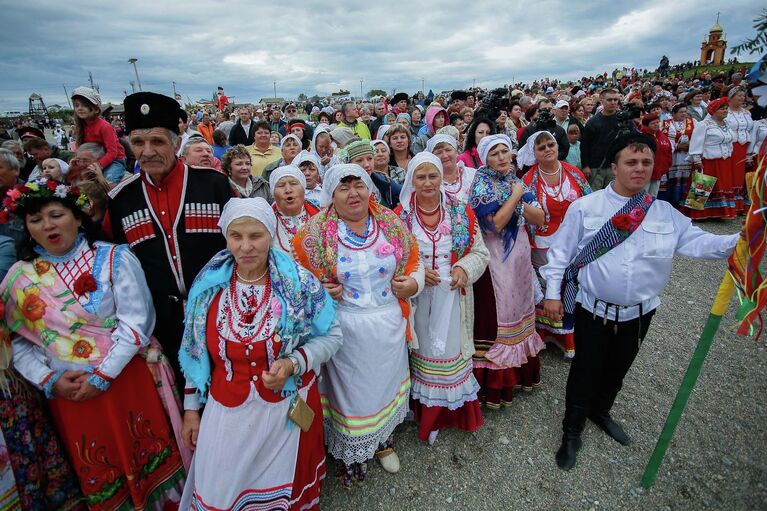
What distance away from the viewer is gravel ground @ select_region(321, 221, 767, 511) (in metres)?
→ 2.70

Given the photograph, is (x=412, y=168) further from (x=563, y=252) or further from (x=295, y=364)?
(x=295, y=364)

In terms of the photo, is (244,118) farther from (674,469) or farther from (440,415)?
(674,469)

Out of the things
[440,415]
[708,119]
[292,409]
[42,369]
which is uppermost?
[708,119]

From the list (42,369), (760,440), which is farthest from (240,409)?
(760,440)

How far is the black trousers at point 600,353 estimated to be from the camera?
2.81m

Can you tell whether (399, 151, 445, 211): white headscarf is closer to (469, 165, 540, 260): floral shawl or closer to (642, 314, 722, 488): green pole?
(469, 165, 540, 260): floral shawl

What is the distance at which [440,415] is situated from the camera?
320 cm

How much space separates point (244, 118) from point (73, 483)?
24.1ft

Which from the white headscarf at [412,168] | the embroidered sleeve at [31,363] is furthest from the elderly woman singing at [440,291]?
the embroidered sleeve at [31,363]

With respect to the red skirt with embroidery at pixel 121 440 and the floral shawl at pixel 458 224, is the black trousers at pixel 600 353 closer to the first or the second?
the floral shawl at pixel 458 224

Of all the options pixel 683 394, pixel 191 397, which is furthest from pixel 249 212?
pixel 683 394

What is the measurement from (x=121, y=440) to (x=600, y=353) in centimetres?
332

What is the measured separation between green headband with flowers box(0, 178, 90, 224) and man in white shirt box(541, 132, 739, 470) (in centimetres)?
312

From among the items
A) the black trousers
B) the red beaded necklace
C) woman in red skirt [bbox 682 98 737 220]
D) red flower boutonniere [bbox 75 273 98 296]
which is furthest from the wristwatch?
woman in red skirt [bbox 682 98 737 220]
